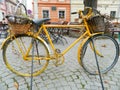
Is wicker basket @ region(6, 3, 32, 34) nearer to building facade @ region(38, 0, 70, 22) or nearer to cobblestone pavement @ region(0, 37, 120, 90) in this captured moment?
cobblestone pavement @ region(0, 37, 120, 90)

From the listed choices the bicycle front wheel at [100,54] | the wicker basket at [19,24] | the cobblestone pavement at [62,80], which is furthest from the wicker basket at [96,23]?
the wicker basket at [19,24]

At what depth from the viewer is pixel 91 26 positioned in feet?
9.36

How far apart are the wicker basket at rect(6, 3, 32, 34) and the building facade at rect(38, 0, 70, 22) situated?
63.5ft

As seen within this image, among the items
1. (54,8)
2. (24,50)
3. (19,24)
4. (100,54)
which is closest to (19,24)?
(19,24)

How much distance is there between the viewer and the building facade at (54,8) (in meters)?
21.7

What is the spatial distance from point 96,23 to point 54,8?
19.6m

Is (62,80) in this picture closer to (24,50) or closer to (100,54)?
(24,50)

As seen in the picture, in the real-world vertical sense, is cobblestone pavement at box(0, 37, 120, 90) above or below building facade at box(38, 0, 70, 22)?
below

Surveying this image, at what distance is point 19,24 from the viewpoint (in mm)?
2570

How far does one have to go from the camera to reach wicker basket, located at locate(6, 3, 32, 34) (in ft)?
8.32

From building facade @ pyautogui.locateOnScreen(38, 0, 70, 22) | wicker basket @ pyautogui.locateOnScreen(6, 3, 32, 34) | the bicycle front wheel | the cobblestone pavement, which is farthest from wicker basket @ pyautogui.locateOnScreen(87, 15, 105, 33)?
building facade @ pyautogui.locateOnScreen(38, 0, 70, 22)

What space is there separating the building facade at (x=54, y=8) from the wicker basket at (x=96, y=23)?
757 inches

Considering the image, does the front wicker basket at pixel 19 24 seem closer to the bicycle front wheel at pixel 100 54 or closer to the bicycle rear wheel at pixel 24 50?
the bicycle rear wheel at pixel 24 50

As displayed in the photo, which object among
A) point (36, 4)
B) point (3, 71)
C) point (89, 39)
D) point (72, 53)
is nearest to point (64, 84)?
point (89, 39)
